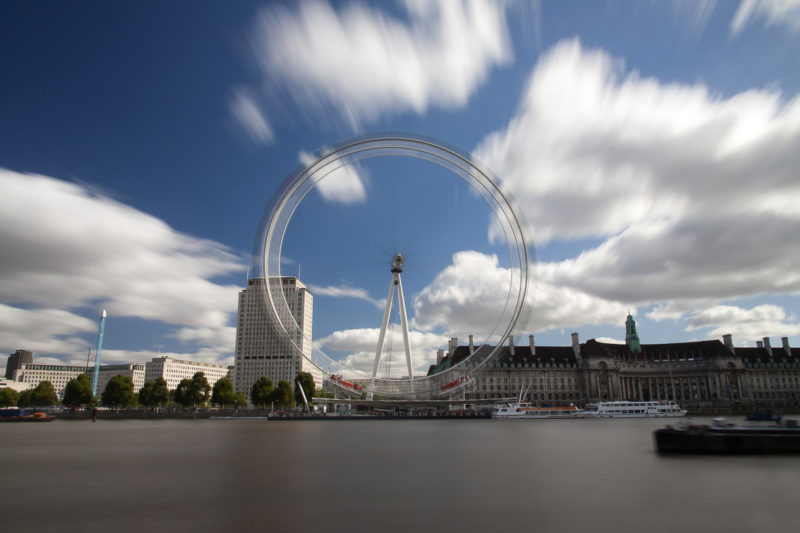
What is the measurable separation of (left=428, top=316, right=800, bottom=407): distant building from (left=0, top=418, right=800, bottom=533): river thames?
117684mm

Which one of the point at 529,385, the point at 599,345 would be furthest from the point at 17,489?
the point at 599,345

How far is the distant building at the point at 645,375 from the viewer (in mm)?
146750

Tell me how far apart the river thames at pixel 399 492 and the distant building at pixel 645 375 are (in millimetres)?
117684

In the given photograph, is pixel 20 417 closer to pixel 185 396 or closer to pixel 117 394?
pixel 117 394

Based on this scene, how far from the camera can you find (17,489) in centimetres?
1781

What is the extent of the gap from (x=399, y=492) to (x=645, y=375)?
6210 inches

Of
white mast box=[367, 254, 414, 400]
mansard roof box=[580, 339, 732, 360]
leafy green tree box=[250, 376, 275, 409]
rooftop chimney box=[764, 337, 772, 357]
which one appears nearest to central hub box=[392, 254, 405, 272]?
white mast box=[367, 254, 414, 400]

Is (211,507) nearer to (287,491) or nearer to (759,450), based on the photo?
(287,491)

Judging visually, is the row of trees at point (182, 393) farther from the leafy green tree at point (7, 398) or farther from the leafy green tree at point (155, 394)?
the leafy green tree at point (7, 398)

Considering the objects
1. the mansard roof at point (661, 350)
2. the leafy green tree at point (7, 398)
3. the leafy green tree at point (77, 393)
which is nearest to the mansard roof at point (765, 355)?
the mansard roof at point (661, 350)

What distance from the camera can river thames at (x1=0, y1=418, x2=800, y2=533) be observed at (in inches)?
516

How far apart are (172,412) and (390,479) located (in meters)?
95.0

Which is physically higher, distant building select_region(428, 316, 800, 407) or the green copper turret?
the green copper turret

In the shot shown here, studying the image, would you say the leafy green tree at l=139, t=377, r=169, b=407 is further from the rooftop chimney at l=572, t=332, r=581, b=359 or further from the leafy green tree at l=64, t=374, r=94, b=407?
the rooftop chimney at l=572, t=332, r=581, b=359
